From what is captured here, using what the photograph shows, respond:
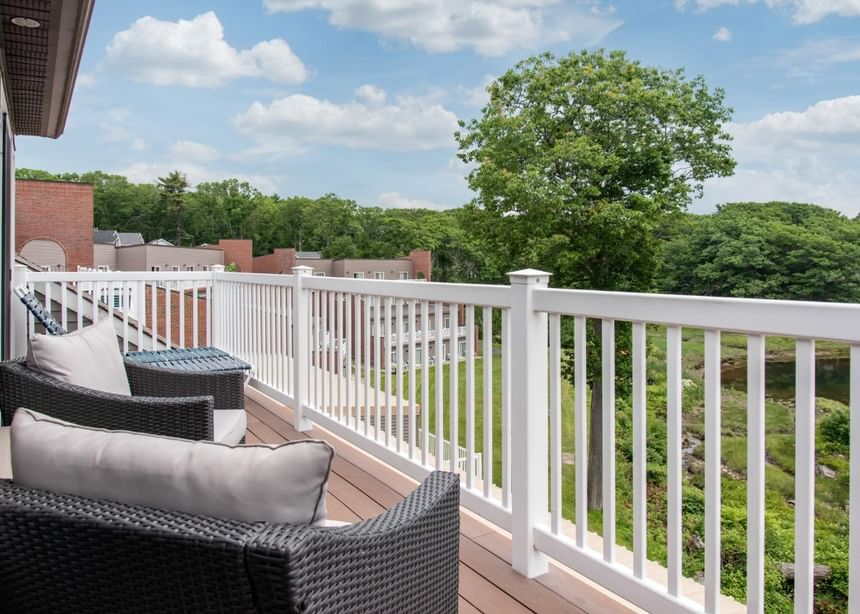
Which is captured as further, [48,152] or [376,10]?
[376,10]

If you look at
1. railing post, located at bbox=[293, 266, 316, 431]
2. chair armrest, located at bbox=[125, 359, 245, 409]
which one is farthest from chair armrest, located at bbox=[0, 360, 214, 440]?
railing post, located at bbox=[293, 266, 316, 431]

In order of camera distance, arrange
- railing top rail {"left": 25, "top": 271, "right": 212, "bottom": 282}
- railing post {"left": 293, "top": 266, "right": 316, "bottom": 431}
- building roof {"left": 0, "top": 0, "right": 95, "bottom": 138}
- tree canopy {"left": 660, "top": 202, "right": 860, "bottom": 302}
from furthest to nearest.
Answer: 1. tree canopy {"left": 660, "top": 202, "right": 860, "bottom": 302}
2. railing top rail {"left": 25, "top": 271, "right": 212, "bottom": 282}
3. railing post {"left": 293, "top": 266, "right": 316, "bottom": 431}
4. building roof {"left": 0, "top": 0, "right": 95, "bottom": 138}

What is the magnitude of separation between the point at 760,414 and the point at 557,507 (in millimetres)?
791

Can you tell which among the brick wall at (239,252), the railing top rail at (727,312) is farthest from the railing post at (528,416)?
the brick wall at (239,252)

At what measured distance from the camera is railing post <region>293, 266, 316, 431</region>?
418cm

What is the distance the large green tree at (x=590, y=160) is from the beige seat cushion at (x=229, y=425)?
16.5m

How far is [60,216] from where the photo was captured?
25734mm

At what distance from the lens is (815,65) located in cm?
4062

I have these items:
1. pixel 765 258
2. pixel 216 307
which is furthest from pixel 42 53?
pixel 765 258

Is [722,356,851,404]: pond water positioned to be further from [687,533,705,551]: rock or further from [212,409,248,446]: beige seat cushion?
[687,533,705,551]: rock

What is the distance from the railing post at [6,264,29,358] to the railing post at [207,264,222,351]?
46.3 inches

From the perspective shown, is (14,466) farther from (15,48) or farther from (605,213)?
(605,213)

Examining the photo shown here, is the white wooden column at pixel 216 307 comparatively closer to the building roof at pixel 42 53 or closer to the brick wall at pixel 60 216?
the building roof at pixel 42 53

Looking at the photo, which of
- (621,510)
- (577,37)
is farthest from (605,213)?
(577,37)
